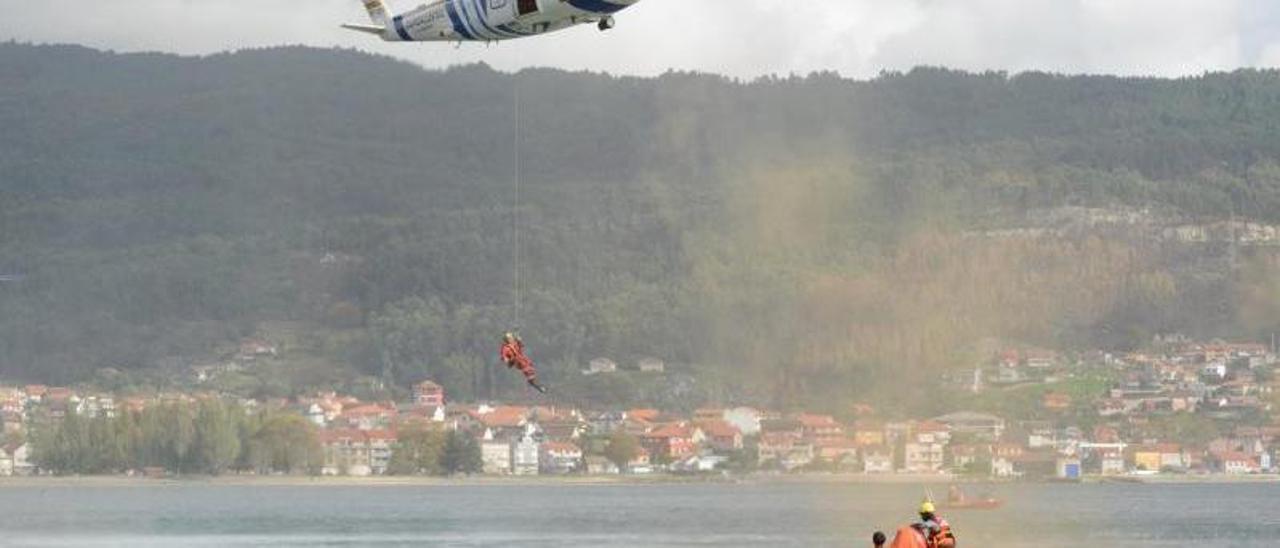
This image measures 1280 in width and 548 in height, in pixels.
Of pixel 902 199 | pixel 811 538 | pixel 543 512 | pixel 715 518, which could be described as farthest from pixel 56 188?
pixel 811 538

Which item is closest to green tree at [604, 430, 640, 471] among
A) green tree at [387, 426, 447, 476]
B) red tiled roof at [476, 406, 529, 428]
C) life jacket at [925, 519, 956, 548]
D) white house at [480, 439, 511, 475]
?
red tiled roof at [476, 406, 529, 428]

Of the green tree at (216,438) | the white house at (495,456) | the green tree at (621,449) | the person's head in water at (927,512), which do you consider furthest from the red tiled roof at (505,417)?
the person's head in water at (927,512)

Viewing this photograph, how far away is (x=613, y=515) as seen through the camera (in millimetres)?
98812

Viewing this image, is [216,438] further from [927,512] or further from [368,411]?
[927,512]

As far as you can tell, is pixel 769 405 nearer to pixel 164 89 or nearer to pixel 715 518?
pixel 715 518

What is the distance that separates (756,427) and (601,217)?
174 feet

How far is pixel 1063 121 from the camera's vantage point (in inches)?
7126

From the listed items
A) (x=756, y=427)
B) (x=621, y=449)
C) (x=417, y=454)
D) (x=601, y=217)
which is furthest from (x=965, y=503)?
(x=601, y=217)

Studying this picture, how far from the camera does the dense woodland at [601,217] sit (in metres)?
123

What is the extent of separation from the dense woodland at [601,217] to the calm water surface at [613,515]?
17.4 ft

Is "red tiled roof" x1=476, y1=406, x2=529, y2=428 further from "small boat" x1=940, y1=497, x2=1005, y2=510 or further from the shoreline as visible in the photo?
"small boat" x1=940, y1=497, x2=1005, y2=510

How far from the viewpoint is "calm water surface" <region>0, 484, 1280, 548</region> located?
79.0 m

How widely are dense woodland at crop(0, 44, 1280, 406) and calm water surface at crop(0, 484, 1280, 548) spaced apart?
5.31m

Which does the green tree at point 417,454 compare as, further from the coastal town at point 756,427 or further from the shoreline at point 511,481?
the shoreline at point 511,481
